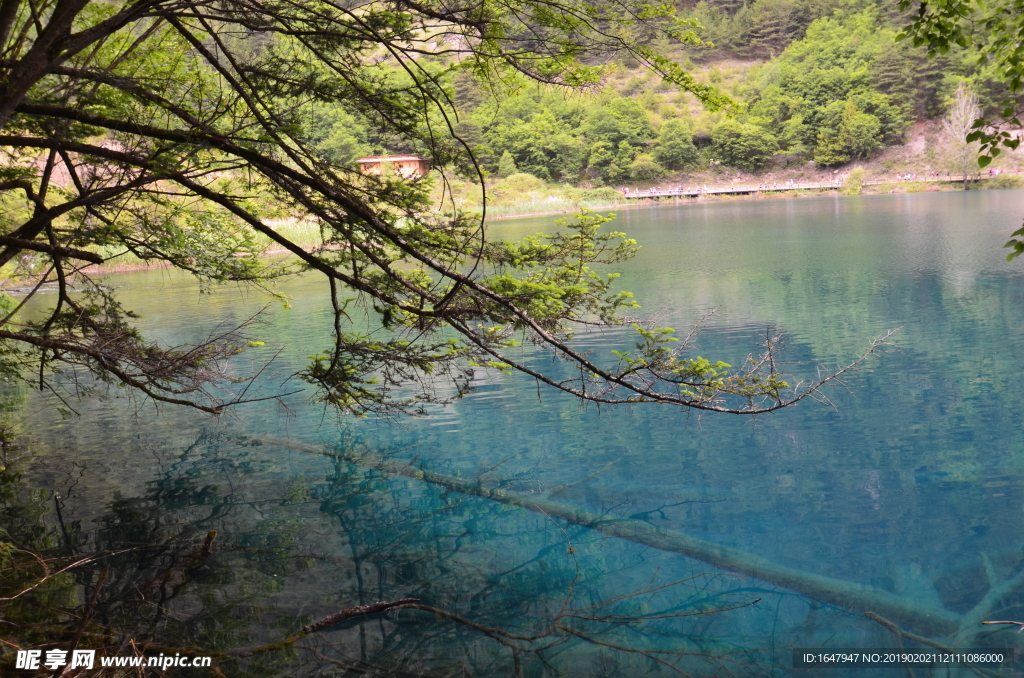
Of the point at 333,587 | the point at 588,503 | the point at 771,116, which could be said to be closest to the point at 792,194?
the point at 771,116

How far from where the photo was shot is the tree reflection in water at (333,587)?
3.54 meters

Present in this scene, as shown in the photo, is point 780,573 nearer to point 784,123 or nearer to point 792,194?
point 792,194

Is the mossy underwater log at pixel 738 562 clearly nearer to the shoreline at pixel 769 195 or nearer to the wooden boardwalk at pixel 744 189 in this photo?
the shoreline at pixel 769 195

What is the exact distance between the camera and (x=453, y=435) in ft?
23.9

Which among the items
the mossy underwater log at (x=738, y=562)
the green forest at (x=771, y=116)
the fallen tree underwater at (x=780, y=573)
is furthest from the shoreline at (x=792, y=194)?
the fallen tree underwater at (x=780, y=573)

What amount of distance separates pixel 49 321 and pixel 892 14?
76.6 meters

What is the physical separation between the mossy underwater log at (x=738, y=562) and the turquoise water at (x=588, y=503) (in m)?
0.08

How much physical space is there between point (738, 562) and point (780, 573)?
0.83 feet

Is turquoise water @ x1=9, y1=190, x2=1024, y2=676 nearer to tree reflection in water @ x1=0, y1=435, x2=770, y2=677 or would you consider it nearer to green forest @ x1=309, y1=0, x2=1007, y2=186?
tree reflection in water @ x1=0, y1=435, x2=770, y2=677

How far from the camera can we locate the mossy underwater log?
13.1ft

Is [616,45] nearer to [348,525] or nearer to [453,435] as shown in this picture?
[348,525]

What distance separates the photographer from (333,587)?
14.2 feet

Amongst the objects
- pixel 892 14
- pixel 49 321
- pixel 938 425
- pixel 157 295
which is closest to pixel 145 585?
pixel 49 321

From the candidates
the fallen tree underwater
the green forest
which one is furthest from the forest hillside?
the fallen tree underwater
